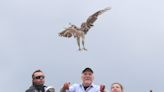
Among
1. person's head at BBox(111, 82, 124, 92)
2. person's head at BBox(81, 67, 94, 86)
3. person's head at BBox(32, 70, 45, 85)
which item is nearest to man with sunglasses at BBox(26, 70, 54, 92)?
person's head at BBox(32, 70, 45, 85)

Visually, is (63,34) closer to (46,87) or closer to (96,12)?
(96,12)

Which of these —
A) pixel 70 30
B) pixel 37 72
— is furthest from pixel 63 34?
pixel 37 72

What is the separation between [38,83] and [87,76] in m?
1.51

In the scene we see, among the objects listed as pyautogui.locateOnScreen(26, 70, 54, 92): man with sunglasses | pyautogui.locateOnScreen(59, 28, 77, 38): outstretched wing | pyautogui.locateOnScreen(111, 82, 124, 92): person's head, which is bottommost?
pyautogui.locateOnScreen(111, 82, 124, 92): person's head

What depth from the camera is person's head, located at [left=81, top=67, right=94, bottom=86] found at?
22062 millimetres

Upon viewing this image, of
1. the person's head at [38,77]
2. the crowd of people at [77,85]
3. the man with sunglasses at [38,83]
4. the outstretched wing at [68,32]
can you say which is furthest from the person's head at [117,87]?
the outstretched wing at [68,32]

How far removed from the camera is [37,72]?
882 inches

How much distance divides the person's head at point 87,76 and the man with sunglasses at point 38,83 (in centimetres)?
102

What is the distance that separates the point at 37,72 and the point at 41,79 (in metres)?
0.25

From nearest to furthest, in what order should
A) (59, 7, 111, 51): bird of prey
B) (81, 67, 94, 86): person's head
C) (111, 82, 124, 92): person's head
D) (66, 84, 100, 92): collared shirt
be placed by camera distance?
1. (111, 82, 124, 92): person's head
2. (81, 67, 94, 86): person's head
3. (66, 84, 100, 92): collared shirt
4. (59, 7, 111, 51): bird of prey

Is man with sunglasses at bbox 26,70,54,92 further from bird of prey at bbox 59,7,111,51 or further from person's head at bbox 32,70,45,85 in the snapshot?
bird of prey at bbox 59,7,111,51

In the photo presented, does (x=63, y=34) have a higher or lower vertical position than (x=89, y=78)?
higher

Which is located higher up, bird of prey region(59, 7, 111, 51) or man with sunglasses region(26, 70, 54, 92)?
bird of prey region(59, 7, 111, 51)

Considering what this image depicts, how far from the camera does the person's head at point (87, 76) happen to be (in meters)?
22.1
